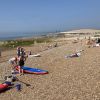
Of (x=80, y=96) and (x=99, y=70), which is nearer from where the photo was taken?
(x=80, y=96)

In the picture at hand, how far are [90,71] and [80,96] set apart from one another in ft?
15.6

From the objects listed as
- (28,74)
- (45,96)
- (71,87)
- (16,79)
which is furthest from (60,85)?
(28,74)

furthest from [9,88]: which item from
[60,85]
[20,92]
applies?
[60,85]

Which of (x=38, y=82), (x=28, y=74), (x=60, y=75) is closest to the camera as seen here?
(x=38, y=82)

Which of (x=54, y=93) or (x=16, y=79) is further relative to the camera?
(x=16, y=79)

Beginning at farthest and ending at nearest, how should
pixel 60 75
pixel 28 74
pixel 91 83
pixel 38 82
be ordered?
pixel 28 74 < pixel 60 75 < pixel 38 82 < pixel 91 83

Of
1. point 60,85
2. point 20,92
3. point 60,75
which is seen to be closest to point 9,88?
point 20,92

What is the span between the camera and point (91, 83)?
12.2 meters

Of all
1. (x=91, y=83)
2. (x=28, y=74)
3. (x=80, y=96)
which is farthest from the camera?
(x=28, y=74)

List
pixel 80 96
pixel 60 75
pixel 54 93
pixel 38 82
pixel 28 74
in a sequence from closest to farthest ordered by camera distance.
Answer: pixel 80 96, pixel 54 93, pixel 38 82, pixel 60 75, pixel 28 74

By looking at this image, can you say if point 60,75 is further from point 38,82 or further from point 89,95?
point 89,95

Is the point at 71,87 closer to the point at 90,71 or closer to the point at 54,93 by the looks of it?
the point at 54,93

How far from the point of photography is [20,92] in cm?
1176

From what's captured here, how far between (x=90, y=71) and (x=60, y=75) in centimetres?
171
